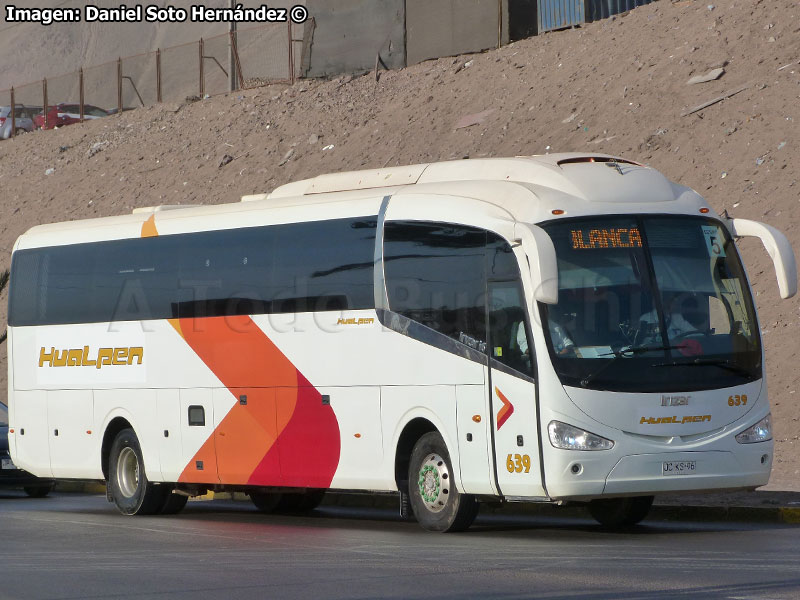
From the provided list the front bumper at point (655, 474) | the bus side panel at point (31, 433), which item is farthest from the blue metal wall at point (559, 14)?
the front bumper at point (655, 474)

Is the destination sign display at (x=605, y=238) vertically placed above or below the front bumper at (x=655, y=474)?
above

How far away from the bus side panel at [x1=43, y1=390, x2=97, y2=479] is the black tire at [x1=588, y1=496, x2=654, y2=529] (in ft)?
23.0

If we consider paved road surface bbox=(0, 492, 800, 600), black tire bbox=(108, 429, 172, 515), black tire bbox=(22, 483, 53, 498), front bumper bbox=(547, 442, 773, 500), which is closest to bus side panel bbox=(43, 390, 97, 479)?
black tire bbox=(108, 429, 172, 515)

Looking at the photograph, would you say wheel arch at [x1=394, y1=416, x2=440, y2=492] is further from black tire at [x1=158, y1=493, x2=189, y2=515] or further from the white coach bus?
black tire at [x1=158, y1=493, x2=189, y2=515]

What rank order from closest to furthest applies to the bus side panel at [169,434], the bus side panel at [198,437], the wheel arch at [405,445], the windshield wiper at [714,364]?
1. the windshield wiper at [714,364]
2. the wheel arch at [405,445]
3. the bus side panel at [198,437]
4. the bus side panel at [169,434]

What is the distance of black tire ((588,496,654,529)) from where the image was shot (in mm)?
15452

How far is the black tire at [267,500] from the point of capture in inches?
766

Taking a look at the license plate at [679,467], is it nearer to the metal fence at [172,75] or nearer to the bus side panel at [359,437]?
the bus side panel at [359,437]

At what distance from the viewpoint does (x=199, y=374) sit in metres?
18.0

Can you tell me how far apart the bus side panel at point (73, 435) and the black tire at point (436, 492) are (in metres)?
5.82

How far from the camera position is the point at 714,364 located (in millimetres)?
14070

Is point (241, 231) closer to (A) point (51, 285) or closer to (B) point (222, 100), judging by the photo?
(A) point (51, 285)

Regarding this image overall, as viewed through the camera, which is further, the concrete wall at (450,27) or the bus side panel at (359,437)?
the concrete wall at (450,27)

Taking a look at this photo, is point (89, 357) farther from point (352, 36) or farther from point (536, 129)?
point (352, 36)
